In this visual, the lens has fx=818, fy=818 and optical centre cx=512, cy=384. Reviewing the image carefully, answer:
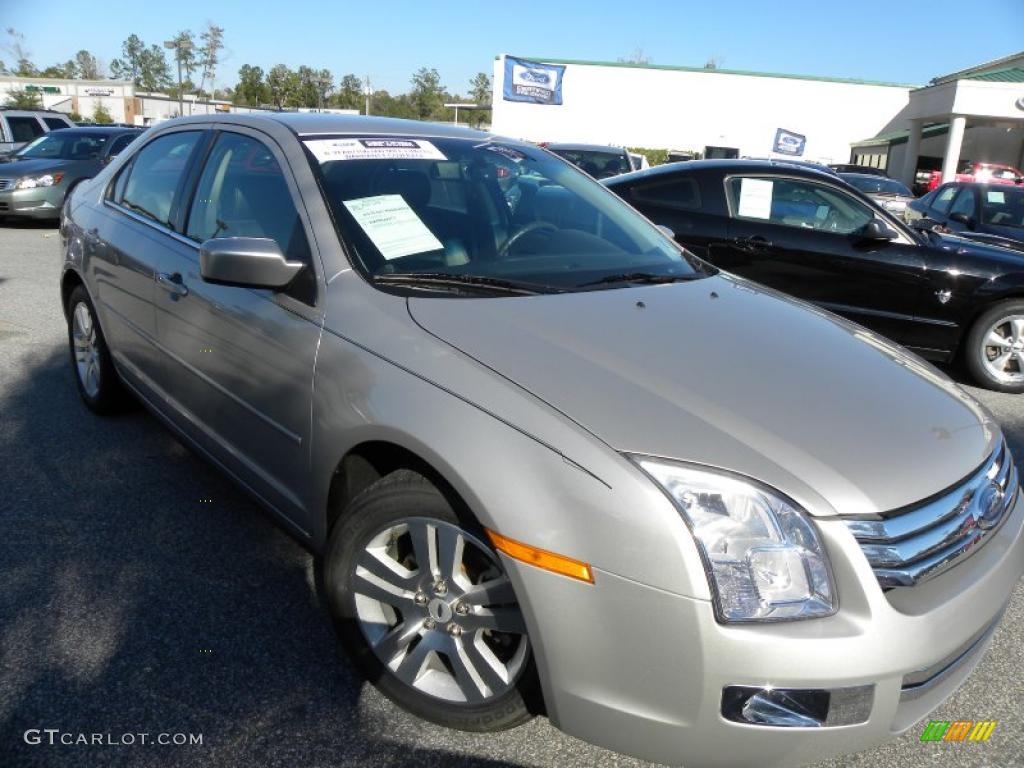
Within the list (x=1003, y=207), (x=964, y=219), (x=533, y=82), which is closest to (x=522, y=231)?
(x=964, y=219)

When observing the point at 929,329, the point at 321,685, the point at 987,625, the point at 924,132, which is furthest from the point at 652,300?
the point at 924,132

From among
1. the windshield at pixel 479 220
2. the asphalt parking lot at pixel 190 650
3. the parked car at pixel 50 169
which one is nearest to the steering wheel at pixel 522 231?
the windshield at pixel 479 220

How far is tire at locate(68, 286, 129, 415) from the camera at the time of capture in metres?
4.23

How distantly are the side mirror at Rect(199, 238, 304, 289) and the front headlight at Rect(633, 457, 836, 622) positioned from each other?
1.35m

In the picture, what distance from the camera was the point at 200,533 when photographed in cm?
326

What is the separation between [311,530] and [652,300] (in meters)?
1.32

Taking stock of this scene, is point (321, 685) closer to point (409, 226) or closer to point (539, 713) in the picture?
point (539, 713)

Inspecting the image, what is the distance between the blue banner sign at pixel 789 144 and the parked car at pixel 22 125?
33.6 metres

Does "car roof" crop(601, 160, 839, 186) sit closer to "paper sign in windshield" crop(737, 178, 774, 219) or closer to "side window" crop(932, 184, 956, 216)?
"paper sign in windshield" crop(737, 178, 774, 219)

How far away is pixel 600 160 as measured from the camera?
15000 mm

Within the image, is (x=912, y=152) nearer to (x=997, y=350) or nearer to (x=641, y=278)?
(x=997, y=350)

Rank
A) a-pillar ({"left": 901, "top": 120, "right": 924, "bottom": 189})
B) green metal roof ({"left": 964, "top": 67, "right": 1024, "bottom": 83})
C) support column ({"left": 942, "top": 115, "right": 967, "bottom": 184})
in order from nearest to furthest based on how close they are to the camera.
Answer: support column ({"left": 942, "top": 115, "right": 967, "bottom": 184})
green metal roof ({"left": 964, "top": 67, "right": 1024, "bottom": 83})
a-pillar ({"left": 901, "top": 120, "right": 924, "bottom": 189})

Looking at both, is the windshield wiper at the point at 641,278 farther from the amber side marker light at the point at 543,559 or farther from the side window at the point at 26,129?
the side window at the point at 26,129

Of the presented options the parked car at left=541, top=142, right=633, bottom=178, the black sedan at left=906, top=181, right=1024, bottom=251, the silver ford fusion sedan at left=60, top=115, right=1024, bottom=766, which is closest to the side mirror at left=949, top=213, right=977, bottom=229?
the black sedan at left=906, top=181, right=1024, bottom=251
